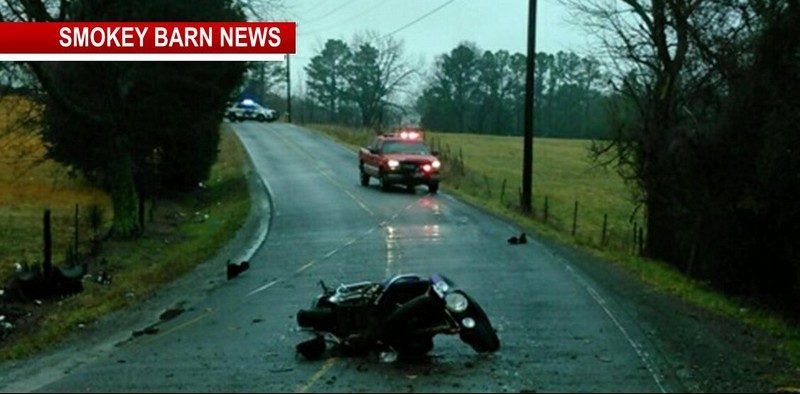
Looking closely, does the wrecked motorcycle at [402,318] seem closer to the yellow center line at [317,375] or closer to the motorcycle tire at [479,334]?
the motorcycle tire at [479,334]

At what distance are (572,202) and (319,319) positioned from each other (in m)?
44.3

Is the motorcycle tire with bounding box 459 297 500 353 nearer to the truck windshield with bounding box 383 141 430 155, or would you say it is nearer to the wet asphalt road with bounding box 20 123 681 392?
the wet asphalt road with bounding box 20 123 681 392

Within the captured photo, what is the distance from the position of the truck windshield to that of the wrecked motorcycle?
3005 centimetres

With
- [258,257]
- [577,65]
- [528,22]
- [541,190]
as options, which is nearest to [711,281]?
[258,257]

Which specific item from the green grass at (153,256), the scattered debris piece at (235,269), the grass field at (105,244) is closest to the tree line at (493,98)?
the grass field at (105,244)

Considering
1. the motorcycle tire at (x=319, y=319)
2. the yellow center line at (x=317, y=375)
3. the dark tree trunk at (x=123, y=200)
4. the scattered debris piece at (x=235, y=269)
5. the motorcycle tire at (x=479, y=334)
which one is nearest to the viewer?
the yellow center line at (x=317, y=375)

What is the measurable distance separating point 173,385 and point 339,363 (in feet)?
5.62

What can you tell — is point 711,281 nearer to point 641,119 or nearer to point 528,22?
point 641,119

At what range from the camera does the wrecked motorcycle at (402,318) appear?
35.0ft

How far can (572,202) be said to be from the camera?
5519 centimetres

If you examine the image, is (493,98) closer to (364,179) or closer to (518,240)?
(364,179)

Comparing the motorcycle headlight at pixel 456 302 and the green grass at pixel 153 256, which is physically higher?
the motorcycle headlight at pixel 456 302

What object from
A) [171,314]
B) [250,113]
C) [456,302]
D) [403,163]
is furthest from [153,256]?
[250,113]

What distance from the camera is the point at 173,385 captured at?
33.2 ft
